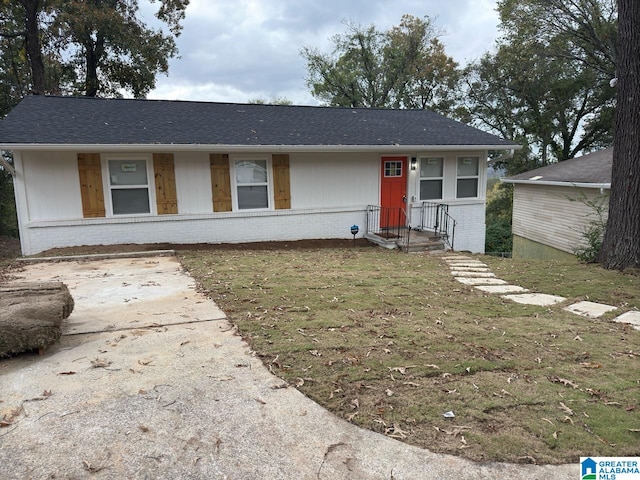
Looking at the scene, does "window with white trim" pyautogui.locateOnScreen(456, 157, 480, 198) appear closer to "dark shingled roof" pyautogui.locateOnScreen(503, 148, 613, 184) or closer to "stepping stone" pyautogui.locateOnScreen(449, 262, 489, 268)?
"dark shingled roof" pyautogui.locateOnScreen(503, 148, 613, 184)

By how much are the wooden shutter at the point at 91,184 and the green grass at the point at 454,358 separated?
13.4 ft

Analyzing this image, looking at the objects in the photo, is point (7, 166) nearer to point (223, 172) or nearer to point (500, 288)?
point (223, 172)

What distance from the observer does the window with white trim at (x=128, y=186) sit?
9344 mm

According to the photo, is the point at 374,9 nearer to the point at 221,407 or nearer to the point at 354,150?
the point at 354,150

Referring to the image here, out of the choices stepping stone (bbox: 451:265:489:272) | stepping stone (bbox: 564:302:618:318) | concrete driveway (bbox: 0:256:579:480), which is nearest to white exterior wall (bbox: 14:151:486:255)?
Result: stepping stone (bbox: 451:265:489:272)

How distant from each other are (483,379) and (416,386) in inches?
21.7

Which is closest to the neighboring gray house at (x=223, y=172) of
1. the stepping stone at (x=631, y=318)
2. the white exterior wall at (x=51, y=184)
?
the white exterior wall at (x=51, y=184)

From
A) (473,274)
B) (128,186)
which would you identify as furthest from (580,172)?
(128,186)

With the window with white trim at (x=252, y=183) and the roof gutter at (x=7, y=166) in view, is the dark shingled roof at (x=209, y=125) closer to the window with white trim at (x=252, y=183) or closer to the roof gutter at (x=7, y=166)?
the roof gutter at (x=7, y=166)

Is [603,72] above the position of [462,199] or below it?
above

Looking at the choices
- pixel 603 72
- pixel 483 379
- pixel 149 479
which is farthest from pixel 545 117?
pixel 149 479

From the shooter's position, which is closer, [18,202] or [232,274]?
[232,274]

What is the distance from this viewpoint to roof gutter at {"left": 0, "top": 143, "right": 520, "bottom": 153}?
8.23 meters

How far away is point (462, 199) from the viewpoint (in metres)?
12.0
